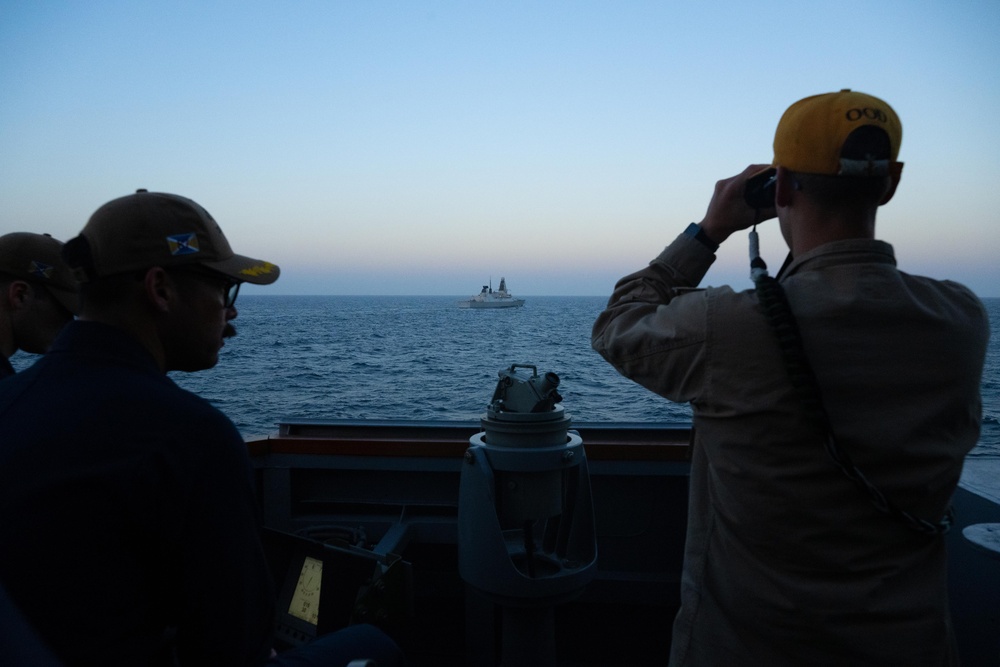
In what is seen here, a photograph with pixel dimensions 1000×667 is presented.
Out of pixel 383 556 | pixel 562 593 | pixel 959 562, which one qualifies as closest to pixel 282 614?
pixel 383 556

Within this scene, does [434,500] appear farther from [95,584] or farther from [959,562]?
[95,584]

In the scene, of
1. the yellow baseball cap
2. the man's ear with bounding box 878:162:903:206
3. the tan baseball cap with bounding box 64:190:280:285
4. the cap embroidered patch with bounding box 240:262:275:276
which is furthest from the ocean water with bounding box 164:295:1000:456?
the yellow baseball cap

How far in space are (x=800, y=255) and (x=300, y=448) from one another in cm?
303

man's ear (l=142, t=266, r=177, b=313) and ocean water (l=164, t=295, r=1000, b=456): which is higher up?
man's ear (l=142, t=266, r=177, b=313)

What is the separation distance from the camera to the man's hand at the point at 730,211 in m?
1.31

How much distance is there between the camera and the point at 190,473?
3.85ft

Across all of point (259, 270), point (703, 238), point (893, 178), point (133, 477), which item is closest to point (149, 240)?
point (259, 270)

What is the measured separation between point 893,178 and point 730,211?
0.92 ft

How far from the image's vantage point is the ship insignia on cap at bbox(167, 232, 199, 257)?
4.64ft

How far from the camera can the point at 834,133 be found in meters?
1.11

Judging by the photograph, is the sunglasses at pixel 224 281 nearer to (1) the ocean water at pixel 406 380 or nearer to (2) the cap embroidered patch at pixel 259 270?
(2) the cap embroidered patch at pixel 259 270

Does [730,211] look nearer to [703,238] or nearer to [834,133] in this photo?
[703,238]

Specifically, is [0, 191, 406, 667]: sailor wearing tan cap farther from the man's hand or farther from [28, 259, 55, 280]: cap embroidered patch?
[28, 259, 55, 280]: cap embroidered patch

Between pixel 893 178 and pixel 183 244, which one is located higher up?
pixel 893 178
